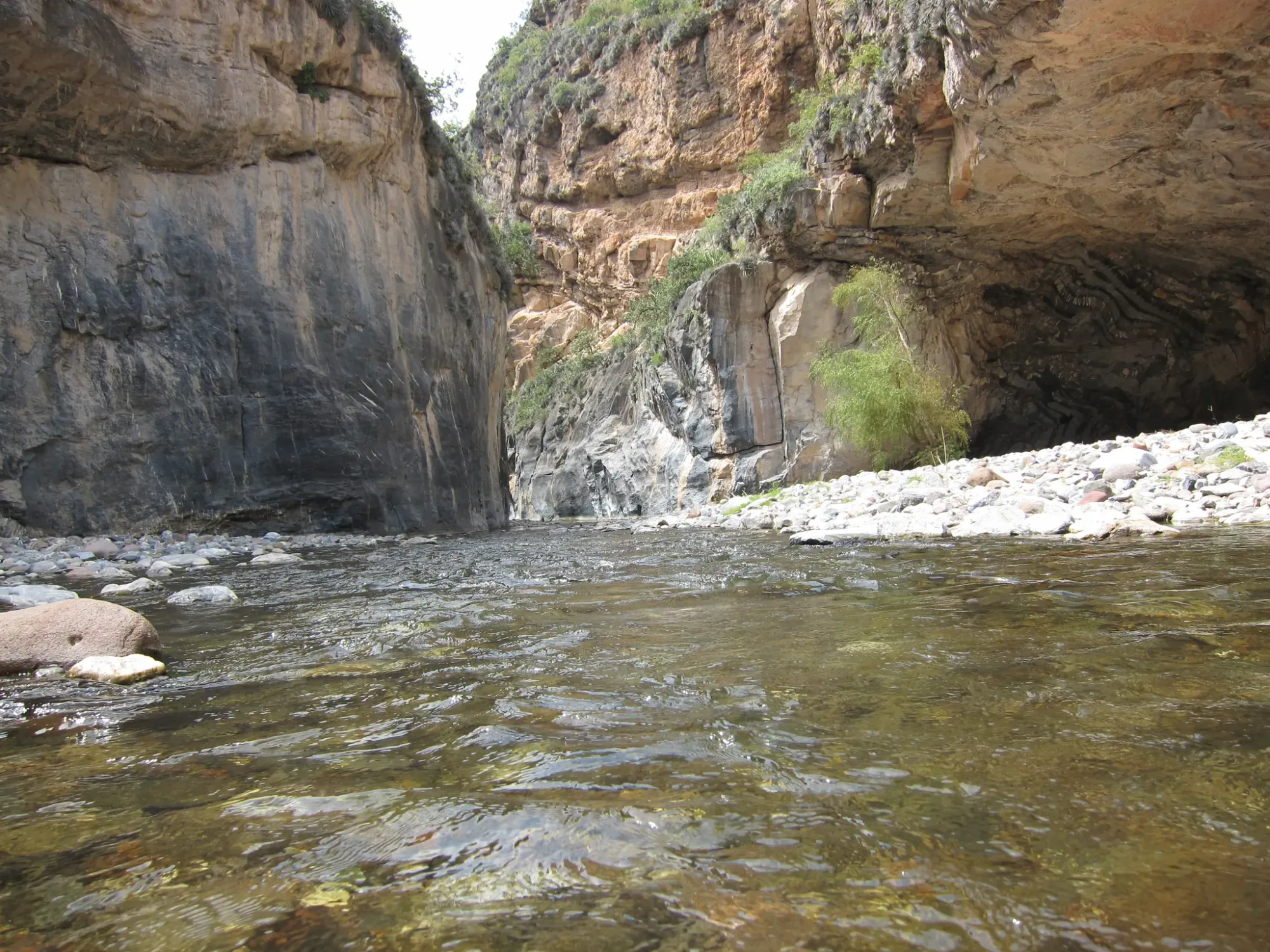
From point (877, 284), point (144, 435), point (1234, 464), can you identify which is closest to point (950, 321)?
point (877, 284)

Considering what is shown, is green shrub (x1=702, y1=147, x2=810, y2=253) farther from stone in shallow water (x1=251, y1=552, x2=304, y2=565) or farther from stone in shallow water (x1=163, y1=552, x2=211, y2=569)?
stone in shallow water (x1=163, y1=552, x2=211, y2=569)

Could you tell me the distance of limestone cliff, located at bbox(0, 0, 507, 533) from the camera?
996 centimetres

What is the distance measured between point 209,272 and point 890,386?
1352 centimetres

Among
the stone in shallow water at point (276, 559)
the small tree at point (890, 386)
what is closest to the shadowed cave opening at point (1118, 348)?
the small tree at point (890, 386)

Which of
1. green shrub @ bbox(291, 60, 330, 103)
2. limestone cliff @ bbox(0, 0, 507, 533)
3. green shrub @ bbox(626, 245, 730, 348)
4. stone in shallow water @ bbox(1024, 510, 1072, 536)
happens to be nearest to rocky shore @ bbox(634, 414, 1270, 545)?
stone in shallow water @ bbox(1024, 510, 1072, 536)

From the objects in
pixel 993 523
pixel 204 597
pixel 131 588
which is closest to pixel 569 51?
pixel 993 523

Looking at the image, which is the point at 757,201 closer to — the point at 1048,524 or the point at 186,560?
the point at 1048,524

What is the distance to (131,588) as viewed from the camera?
568 centimetres

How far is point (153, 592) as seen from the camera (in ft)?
18.4

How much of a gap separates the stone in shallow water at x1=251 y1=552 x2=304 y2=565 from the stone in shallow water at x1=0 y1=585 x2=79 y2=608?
9.52 ft

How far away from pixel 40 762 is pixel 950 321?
68.4 feet

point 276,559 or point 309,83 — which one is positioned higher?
point 309,83

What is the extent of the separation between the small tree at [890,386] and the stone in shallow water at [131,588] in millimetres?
14838

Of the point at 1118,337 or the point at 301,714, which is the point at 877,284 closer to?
the point at 1118,337
